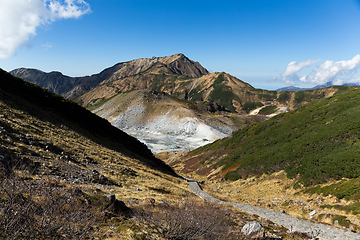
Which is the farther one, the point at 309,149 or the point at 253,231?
the point at 309,149

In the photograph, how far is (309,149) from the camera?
2952cm

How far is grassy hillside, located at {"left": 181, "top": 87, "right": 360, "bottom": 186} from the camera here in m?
22.6

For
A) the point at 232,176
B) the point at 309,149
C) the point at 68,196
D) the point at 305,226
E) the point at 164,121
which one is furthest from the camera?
the point at 164,121

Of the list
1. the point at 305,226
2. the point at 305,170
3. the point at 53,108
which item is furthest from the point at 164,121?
the point at 305,226

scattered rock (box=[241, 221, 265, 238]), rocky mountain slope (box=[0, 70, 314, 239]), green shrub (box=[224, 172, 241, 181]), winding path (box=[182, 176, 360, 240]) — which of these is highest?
rocky mountain slope (box=[0, 70, 314, 239])

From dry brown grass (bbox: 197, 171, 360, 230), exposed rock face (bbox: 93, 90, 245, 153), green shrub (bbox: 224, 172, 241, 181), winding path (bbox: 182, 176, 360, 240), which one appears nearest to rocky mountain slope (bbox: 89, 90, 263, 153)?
exposed rock face (bbox: 93, 90, 245, 153)

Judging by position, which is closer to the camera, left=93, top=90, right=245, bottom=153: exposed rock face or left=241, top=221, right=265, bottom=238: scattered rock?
left=241, top=221, right=265, bottom=238: scattered rock

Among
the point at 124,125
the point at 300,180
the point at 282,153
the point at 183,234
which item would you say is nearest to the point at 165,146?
the point at 124,125

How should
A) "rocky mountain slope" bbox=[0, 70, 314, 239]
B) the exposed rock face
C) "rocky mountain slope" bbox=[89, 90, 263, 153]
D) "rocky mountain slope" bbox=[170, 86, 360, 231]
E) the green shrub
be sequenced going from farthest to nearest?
1. "rocky mountain slope" bbox=[89, 90, 263, 153]
2. the exposed rock face
3. the green shrub
4. "rocky mountain slope" bbox=[170, 86, 360, 231]
5. "rocky mountain slope" bbox=[0, 70, 314, 239]

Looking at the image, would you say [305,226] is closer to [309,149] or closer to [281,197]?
[281,197]

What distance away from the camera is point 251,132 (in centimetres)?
5494

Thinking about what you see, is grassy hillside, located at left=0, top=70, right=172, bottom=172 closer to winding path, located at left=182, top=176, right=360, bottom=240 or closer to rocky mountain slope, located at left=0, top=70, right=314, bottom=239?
rocky mountain slope, located at left=0, top=70, right=314, bottom=239

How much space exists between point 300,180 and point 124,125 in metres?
127

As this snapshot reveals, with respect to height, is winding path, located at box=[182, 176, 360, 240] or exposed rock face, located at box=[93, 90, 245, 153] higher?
exposed rock face, located at box=[93, 90, 245, 153]
